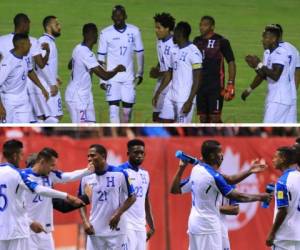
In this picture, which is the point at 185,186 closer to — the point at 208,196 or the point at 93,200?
the point at 208,196

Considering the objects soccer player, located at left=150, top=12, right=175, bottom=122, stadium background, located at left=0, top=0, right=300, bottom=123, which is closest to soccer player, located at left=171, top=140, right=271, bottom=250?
soccer player, located at left=150, top=12, right=175, bottom=122

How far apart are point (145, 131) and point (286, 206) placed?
2.84 metres

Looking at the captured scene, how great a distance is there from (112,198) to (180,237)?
1682mm

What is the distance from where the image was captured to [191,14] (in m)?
27.6

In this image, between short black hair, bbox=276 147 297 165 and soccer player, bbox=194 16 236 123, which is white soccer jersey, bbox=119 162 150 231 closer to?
short black hair, bbox=276 147 297 165

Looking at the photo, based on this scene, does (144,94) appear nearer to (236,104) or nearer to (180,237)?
(236,104)

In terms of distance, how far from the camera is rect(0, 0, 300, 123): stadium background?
2333cm

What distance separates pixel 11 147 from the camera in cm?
1185

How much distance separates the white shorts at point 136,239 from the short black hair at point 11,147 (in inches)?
78.3

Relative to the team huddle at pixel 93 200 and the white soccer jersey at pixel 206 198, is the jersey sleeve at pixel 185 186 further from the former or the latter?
the team huddle at pixel 93 200

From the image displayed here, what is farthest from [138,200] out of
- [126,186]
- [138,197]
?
[126,186]

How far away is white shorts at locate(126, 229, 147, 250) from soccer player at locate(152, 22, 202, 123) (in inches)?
136

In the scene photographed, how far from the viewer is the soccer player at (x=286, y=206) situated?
39.0 feet

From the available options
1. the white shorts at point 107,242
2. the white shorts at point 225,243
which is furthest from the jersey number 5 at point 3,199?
the white shorts at point 225,243
